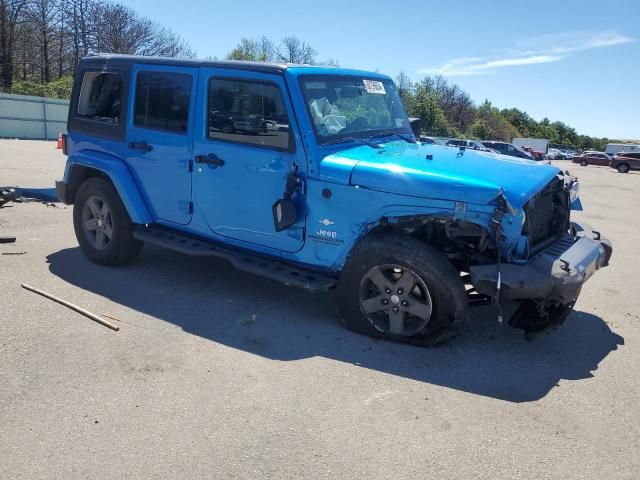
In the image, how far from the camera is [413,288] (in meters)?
4.19

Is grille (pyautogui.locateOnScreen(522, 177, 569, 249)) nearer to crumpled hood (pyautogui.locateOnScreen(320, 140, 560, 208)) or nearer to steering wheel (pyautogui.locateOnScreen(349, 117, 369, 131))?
crumpled hood (pyautogui.locateOnScreen(320, 140, 560, 208))

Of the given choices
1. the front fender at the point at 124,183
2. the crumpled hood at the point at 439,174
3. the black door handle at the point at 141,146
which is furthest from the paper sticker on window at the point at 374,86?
the front fender at the point at 124,183

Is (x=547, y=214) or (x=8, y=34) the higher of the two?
(x=8, y=34)

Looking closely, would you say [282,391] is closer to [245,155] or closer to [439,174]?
[439,174]

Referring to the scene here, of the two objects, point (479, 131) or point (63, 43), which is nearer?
point (63, 43)

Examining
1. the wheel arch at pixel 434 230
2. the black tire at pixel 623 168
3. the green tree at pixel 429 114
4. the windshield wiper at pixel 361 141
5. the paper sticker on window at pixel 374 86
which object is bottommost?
the black tire at pixel 623 168

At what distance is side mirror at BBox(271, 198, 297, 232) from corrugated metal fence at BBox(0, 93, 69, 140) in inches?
1108

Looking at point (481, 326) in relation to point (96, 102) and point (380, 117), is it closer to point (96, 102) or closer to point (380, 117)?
point (380, 117)

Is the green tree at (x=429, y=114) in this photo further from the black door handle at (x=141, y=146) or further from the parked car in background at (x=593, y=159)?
the black door handle at (x=141, y=146)

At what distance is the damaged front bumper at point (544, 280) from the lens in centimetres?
376

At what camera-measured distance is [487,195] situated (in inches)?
149

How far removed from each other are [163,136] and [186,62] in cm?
72

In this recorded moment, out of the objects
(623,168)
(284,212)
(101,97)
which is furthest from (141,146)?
(623,168)

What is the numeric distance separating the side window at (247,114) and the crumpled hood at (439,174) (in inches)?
20.9
